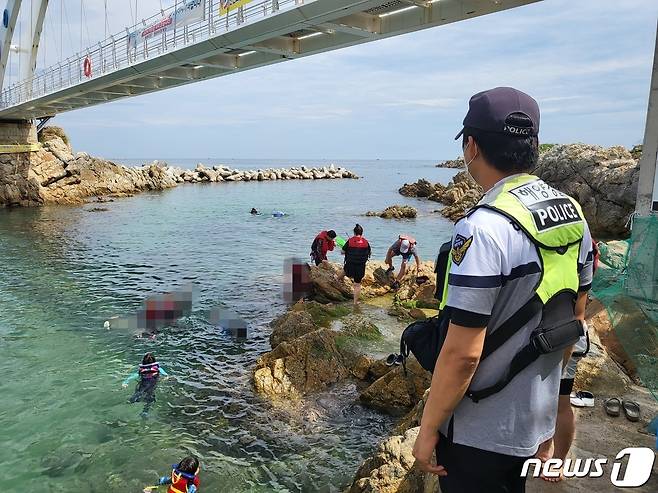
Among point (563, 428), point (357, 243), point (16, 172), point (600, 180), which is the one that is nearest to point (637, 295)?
point (563, 428)

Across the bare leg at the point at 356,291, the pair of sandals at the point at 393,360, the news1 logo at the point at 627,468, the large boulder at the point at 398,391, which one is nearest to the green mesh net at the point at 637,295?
the news1 logo at the point at 627,468

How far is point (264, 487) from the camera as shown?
5840 millimetres

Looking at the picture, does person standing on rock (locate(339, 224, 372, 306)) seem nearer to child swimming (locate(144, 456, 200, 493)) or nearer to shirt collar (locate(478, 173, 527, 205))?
child swimming (locate(144, 456, 200, 493))

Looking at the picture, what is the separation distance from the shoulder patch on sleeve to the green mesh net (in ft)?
14.2

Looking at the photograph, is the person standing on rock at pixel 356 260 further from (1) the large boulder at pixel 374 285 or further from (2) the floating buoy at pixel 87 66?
(2) the floating buoy at pixel 87 66

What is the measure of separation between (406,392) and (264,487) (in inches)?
98.6

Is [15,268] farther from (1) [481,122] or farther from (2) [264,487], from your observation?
(1) [481,122]

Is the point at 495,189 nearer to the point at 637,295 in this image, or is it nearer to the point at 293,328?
the point at 637,295

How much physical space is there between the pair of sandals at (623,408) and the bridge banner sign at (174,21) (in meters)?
14.8

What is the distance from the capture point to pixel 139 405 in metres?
7.89

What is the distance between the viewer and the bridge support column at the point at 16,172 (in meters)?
35.6

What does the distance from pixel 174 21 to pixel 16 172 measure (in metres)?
26.7

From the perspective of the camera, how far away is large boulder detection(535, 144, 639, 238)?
969 inches

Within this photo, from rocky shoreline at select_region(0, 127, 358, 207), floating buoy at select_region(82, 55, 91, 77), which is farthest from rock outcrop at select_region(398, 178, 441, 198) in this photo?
floating buoy at select_region(82, 55, 91, 77)
